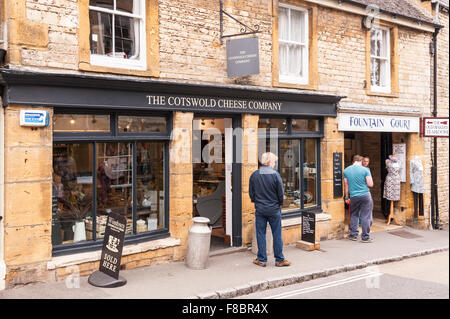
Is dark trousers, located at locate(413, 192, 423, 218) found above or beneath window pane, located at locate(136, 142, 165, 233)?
beneath

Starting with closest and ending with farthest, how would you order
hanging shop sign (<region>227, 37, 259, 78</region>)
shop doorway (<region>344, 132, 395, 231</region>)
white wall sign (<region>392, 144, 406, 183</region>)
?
1. hanging shop sign (<region>227, 37, 259, 78</region>)
2. white wall sign (<region>392, 144, 406, 183</region>)
3. shop doorway (<region>344, 132, 395, 231</region>)

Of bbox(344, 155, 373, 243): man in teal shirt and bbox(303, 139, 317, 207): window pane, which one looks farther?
bbox(303, 139, 317, 207): window pane

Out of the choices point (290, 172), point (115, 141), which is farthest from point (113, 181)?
point (290, 172)

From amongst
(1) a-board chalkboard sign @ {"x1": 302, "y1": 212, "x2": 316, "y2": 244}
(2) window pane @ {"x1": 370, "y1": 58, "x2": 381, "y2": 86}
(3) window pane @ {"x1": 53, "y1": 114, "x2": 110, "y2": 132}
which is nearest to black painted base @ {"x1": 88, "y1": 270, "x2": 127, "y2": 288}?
(3) window pane @ {"x1": 53, "y1": 114, "x2": 110, "y2": 132}

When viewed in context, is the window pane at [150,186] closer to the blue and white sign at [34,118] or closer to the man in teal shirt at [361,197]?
the blue and white sign at [34,118]

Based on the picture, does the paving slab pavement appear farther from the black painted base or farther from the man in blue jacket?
the man in blue jacket

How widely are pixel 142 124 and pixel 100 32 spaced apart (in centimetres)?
170

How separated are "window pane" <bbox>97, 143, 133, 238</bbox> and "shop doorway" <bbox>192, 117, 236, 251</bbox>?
219cm

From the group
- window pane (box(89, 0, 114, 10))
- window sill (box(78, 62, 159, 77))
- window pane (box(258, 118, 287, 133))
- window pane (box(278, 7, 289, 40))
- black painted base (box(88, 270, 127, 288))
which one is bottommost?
black painted base (box(88, 270, 127, 288))

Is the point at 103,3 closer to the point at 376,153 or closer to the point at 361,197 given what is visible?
the point at 361,197

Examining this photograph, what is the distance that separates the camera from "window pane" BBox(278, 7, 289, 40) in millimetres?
10037

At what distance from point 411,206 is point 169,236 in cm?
791

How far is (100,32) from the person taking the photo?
296 inches
